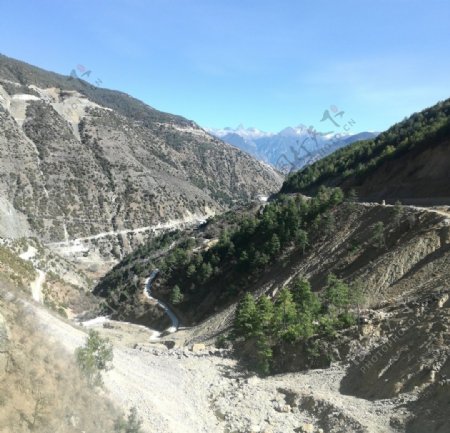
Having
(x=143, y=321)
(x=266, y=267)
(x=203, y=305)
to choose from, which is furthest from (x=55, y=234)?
(x=266, y=267)

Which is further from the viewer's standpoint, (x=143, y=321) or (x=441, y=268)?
(x=143, y=321)

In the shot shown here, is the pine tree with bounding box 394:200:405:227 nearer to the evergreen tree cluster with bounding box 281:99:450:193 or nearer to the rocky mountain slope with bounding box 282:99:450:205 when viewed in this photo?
the rocky mountain slope with bounding box 282:99:450:205

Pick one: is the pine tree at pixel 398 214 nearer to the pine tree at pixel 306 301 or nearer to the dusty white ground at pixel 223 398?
the pine tree at pixel 306 301

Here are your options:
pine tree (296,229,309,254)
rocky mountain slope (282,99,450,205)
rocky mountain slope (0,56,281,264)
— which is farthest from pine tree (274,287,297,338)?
rocky mountain slope (0,56,281,264)

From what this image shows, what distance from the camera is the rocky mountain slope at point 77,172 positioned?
344 feet

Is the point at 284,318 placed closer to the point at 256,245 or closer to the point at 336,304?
the point at 336,304

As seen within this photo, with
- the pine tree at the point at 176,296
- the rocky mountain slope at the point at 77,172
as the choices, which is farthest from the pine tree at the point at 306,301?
the rocky mountain slope at the point at 77,172

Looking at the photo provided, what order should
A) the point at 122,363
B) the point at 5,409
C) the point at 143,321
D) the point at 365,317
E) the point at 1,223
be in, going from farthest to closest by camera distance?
the point at 1,223
the point at 143,321
the point at 365,317
the point at 122,363
the point at 5,409

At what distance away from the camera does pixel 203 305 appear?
165 feet

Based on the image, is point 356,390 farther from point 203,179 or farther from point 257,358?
point 203,179

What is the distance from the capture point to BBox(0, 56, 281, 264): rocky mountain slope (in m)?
105

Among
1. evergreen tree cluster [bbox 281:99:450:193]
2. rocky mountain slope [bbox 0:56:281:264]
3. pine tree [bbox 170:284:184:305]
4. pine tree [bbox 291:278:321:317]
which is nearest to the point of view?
pine tree [bbox 291:278:321:317]

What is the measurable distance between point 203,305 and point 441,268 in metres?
29.1

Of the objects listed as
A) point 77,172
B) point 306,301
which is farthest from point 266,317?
point 77,172
